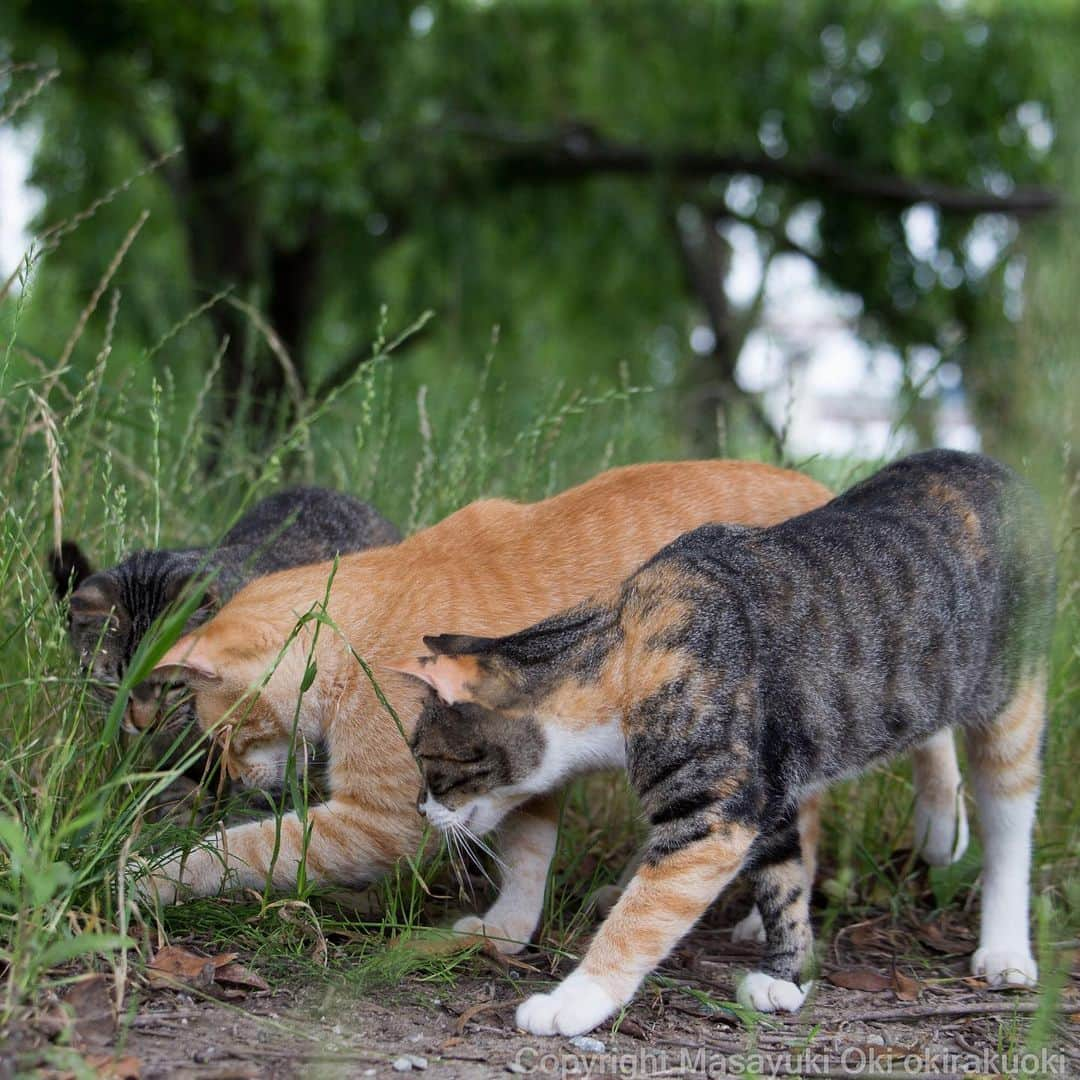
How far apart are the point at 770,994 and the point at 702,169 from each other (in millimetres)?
7347

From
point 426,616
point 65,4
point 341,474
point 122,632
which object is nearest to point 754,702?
point 426,616

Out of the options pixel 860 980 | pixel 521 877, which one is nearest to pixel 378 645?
pixel 521 877

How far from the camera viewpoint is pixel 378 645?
9.19 feet

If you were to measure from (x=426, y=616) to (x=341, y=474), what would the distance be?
169 centimetres

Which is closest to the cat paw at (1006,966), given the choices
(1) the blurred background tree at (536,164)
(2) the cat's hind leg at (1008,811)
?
(2) the cat's hind leg at (1008,811)

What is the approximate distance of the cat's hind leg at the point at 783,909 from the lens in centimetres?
261

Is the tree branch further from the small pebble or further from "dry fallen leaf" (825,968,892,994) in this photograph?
the small pebble

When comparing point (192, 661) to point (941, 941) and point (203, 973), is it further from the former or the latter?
point (941, 941)

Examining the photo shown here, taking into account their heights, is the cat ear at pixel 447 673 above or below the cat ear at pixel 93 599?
below

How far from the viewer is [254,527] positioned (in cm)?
398

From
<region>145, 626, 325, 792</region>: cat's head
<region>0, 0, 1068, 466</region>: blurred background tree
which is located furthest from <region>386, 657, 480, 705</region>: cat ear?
<region>0, 0, 1068, 466</region>: blurred background tree

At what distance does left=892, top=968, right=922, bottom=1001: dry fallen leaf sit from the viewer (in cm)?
270

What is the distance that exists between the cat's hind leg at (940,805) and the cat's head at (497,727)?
112 centimetres

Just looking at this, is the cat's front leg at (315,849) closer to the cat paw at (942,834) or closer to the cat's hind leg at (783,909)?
the cat's hind leg at (783,909)
